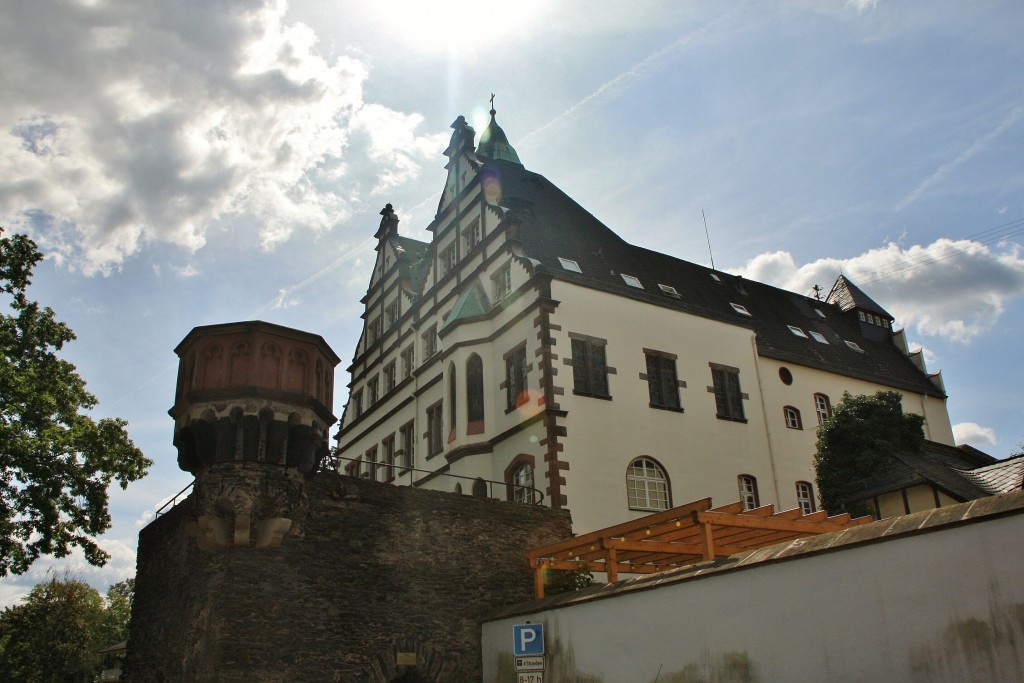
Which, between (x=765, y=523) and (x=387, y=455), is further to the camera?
(x=387, y=455)

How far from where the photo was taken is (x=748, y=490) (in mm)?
27609

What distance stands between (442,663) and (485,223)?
15.4 m

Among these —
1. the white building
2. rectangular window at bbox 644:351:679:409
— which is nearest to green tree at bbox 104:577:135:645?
the white building

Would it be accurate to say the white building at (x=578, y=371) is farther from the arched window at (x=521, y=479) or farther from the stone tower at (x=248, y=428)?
the stone tower at (x=248, y=428)

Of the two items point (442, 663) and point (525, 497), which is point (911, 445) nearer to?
point (525, 497)

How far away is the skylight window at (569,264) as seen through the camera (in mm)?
27294

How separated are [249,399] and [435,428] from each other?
14097 mm

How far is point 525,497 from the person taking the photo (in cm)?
2433

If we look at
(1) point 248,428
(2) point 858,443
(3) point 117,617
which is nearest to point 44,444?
(1) point 248,428

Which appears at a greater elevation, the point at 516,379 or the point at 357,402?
the point at 357,402

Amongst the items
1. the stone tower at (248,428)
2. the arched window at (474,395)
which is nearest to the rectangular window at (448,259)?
the arched window at (474,395)

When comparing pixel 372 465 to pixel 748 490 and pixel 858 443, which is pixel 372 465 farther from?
pixel 858 443

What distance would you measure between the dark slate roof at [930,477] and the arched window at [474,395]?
37.8 ft

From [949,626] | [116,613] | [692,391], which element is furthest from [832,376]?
[116,613]
